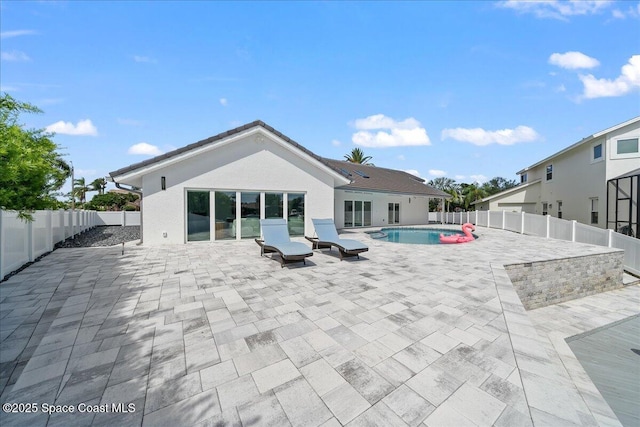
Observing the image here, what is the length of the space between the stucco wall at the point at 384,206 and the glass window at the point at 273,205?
21.2ft

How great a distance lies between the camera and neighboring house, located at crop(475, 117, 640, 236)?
16.3 m

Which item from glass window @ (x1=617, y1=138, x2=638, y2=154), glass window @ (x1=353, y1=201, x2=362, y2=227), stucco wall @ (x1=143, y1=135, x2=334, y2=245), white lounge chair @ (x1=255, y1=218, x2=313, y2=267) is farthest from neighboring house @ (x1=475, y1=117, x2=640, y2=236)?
white lounge chair @ (x1=255, y1=218, x2=313, y2=267)

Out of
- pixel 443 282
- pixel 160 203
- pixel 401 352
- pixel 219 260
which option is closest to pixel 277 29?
pixel 160 203

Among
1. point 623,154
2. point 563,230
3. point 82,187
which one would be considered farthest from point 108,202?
point 623,154

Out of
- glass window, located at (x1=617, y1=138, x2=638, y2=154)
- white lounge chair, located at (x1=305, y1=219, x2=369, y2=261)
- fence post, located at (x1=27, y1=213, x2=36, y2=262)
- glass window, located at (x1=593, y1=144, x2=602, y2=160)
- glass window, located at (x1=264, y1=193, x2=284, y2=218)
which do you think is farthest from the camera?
glass window, located at (x1=593, y1=144, x2=602, y2=160)

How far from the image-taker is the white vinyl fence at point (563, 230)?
11.6 meters

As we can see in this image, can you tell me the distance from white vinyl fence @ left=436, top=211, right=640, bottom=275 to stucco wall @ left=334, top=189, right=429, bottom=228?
529cm

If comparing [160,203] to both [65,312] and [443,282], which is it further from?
[443,282]

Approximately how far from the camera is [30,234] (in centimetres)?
816

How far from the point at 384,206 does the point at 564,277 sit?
14858 mm

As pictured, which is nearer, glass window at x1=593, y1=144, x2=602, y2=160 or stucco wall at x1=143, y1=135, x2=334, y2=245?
stucco wall at x1=143, y1=135, x2=334, y2=245

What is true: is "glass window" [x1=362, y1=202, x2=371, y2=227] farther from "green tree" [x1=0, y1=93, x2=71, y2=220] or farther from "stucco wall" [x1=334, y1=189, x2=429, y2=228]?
"green tree" [x1=0, y1=93, x2=71, y2=220]

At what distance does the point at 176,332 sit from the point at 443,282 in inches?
229

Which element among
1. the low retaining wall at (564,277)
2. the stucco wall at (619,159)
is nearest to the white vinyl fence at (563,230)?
the low retaining wall at (564,277)
